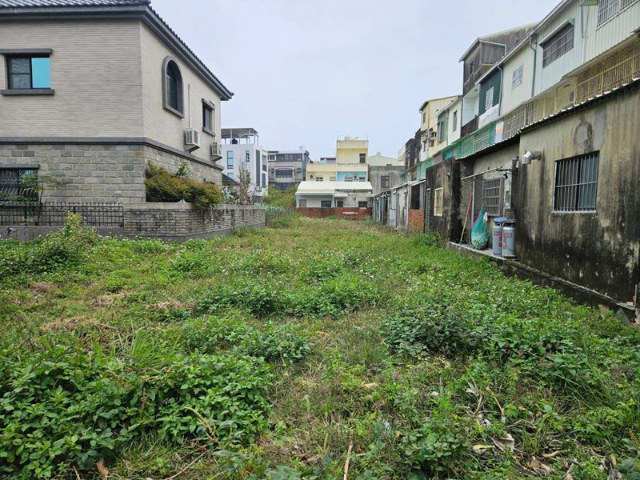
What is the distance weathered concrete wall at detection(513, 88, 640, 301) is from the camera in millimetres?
4258

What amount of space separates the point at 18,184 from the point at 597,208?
578 inches

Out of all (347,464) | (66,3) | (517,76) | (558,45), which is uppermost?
(66,3)

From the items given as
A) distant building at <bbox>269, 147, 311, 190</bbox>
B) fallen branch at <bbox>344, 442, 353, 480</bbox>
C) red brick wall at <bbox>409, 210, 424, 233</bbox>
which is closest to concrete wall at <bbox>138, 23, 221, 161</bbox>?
red brick wall at <bbox>409, 210, 424, 233</bbox>

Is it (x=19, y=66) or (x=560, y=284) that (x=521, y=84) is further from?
(x=19, y=66)

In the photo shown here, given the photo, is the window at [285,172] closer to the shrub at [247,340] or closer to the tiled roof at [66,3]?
the tiled roof at [66,3]

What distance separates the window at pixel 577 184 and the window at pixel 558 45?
964 centimetres

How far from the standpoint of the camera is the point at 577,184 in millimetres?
5367

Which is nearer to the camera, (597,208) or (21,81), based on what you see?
(597,208)

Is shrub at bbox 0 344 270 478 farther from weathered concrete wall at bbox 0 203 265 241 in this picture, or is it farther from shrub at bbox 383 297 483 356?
weathered concrete wall at bbox 0 203 265 241

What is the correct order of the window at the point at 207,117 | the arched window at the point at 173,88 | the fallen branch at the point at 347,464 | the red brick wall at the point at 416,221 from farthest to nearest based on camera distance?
the window at the point at 207,117, the red brick wall at the point at 416,221, the arched window at the point at 173,88, the fallen branch at the point at 347,464

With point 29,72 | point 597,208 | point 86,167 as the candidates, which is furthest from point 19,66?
point 597,208

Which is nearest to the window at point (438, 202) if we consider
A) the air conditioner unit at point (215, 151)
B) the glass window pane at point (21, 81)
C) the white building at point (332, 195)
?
the air conditioner unit at point (215, 151)

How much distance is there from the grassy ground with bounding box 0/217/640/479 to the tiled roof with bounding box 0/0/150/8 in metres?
9.90

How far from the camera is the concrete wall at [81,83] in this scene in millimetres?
11672
